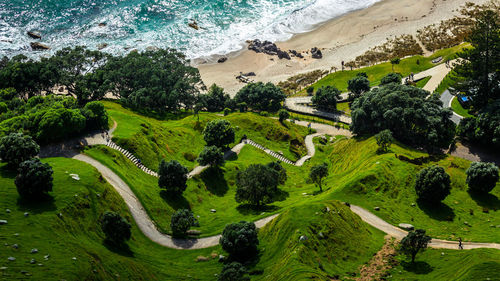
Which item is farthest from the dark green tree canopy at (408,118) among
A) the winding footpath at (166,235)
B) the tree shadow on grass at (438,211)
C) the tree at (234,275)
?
the tree at (234,275)

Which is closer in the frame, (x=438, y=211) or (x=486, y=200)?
(x=438, y=211)

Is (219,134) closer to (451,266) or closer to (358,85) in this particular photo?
(358,85)

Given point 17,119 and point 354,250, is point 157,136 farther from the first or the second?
point 354,250

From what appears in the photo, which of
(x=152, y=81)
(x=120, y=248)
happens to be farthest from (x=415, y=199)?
(x=152, y=81)

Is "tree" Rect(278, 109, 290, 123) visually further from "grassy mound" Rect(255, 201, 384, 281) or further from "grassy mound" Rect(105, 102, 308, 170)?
"grassy mound" Rect(255, 201, 384, 281)

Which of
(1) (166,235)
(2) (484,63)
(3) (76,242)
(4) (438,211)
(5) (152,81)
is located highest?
(5) (152,81)

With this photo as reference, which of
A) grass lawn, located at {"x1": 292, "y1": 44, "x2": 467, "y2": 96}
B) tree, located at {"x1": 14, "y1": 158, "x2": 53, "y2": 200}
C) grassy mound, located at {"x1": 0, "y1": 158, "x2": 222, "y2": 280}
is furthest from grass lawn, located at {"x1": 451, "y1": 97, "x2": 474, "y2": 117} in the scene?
tree, located at {"x1": 14, "y1": 158, "x2": 53, "y2": 200}
